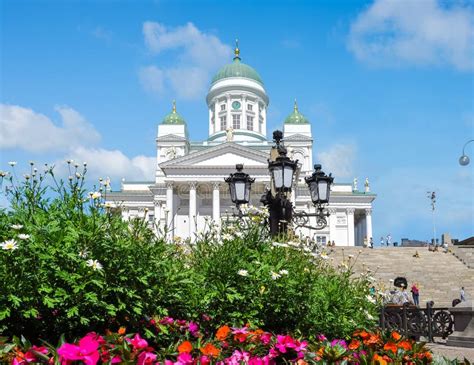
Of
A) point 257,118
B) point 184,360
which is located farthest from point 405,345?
point 257,118

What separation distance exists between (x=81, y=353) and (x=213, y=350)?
105cm

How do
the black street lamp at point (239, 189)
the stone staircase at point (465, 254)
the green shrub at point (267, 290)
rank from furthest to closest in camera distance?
the stone staircase at point (465, 254) < the black street lamp at point (239, 189) < the green shrub at point (267, 290)

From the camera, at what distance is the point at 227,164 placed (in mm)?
55875

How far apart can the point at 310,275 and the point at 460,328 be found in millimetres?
3805

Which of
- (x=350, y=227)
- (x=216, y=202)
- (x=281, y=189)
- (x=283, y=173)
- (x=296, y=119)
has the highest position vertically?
(x=296, y=119)

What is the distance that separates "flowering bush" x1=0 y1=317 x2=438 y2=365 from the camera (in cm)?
322

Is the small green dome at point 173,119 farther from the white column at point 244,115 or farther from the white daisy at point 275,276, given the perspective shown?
the white daisy at point 275,276

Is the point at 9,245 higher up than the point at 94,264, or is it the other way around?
the point at 9,245

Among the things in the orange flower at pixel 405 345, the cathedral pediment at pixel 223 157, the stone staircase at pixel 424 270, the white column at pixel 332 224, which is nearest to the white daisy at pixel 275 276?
the orange flower at pixel 405 345

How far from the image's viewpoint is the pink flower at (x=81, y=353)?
309 centimetres

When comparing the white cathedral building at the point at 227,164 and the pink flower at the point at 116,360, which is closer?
the pink flower at the point at 116,360

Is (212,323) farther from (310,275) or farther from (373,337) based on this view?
(373,337)

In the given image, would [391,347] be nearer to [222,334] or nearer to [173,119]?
[222,334]

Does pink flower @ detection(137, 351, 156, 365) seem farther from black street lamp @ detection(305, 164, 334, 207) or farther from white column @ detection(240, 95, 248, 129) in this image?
white column @ detection(240, 95, 248, 129)
